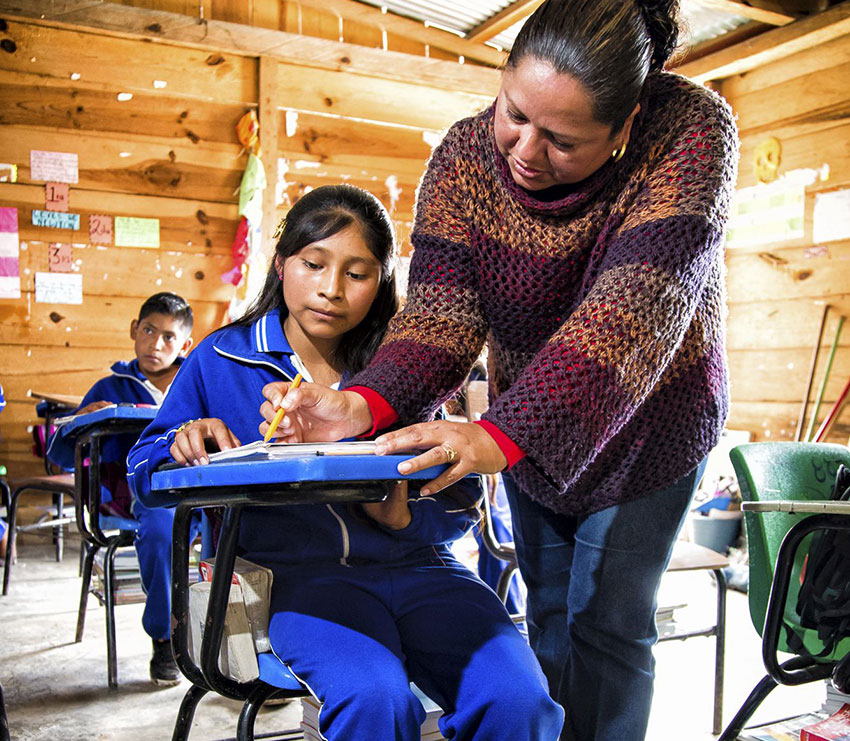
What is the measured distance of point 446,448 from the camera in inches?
34.7

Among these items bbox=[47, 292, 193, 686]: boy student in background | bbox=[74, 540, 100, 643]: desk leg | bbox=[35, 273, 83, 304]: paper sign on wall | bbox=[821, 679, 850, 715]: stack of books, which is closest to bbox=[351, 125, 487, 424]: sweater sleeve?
bbox=[47, 292, 193, 686]: boy student in background

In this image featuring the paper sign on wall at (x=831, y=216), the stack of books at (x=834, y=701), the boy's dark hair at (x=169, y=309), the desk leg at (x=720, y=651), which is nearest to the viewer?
the stack of books at (x=834, y=701)

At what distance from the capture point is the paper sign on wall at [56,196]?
173 inches

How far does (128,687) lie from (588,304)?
1.96 m

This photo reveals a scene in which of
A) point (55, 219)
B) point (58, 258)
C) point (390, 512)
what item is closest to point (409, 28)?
point (55, 219)

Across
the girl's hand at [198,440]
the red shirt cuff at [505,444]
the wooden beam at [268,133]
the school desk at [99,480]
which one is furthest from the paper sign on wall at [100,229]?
the red shirt cuff at [505,444]

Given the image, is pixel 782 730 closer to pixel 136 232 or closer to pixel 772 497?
pixel 772 497

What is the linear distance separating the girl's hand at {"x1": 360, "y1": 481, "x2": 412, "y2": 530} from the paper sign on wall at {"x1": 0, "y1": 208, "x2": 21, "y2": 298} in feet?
12.1

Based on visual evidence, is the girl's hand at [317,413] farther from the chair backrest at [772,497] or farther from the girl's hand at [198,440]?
the chair backrest at [772,497]

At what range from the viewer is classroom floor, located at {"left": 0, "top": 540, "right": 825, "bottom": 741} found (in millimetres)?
2148

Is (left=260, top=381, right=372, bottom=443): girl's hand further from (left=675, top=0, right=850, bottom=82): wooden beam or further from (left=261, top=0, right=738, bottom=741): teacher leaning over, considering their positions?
(left=675, top=0, right=850, bottom=82): wooden beam

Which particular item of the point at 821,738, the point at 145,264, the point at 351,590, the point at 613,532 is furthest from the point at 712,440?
the point at 145,264

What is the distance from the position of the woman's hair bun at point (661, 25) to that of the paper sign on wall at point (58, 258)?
156 inches

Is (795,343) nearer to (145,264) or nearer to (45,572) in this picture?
(145,264)
